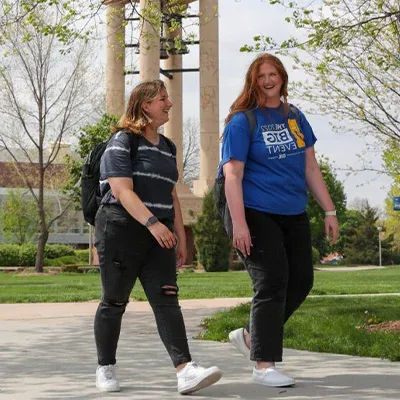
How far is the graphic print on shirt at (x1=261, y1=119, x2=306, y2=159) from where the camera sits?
17.5 feet

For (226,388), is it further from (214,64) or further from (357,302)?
(214,64)

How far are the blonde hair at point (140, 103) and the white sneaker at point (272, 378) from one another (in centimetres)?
150

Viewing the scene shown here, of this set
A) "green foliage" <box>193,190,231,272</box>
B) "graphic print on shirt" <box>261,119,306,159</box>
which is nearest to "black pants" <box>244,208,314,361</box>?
"graphic print on shirt" <box>261,119,306,159</box>

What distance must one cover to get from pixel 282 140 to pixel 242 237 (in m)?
0.62

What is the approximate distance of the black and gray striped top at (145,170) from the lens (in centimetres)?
524

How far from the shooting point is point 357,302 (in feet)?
42.6

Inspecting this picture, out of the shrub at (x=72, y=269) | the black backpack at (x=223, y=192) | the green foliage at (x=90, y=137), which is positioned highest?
the green foliage at (x=90, y=137)

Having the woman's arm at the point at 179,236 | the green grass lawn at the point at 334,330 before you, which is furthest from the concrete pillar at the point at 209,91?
the woman's arm at the point at 179,236

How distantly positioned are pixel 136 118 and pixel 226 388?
1591 mm

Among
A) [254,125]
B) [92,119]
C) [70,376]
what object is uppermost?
[92,119]

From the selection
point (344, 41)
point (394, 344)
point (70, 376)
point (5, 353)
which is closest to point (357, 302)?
point (344, 41)

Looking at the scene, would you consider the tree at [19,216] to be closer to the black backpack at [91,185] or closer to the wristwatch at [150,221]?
the black backpack at [91,185]

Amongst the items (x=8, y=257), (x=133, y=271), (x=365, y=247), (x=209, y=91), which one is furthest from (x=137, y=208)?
(x=365, y=247)

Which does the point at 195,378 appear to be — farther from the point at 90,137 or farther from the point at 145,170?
the point at 90,137
